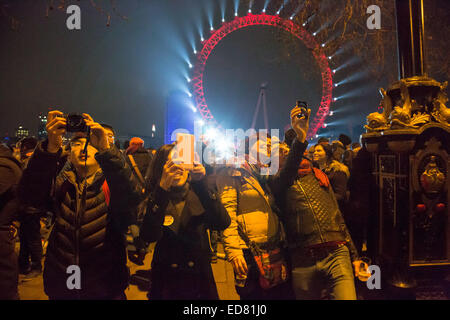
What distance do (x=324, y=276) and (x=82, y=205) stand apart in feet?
6.44

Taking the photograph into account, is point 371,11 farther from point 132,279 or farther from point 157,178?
point 132,279

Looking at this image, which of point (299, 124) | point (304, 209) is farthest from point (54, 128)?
point (304, 209)

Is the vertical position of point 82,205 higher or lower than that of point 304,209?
higher

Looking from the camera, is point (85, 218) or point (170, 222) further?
point (85, 218)

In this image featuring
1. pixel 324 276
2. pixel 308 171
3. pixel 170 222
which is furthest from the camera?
pixel 308 171

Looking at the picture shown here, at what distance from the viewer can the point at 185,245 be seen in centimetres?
187

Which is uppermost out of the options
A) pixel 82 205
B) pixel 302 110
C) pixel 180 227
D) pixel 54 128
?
pixel 302 110

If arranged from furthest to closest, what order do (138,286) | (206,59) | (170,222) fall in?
(206,59) < (138,286) < (170,222)

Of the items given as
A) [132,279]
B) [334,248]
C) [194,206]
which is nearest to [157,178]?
[194,206]

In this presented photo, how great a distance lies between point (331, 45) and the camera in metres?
6.69

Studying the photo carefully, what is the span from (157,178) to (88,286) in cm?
87

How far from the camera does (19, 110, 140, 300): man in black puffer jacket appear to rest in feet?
6.17

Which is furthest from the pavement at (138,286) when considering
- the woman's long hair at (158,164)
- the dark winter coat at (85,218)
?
the woman's long hair at (158,164)

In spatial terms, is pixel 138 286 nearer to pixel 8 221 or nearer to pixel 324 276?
pixel 8 221
